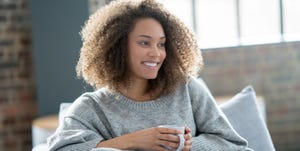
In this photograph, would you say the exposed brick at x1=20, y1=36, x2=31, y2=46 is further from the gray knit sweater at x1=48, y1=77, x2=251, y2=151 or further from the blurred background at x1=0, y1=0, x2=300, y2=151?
the gray knit sweater at x1=48, y1=77, x2=251, y2=151

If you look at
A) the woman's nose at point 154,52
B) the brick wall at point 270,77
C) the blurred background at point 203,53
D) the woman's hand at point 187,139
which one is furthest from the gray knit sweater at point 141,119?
the brick wall at point 270,77

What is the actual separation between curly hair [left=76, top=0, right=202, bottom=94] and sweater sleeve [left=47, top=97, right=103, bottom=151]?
0.18m

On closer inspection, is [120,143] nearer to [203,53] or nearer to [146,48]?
[146,48]

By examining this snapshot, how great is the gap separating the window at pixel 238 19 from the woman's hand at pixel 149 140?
100 inches

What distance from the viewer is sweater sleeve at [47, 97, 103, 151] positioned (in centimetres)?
254

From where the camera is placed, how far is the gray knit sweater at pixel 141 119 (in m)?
2.58

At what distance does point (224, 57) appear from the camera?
15.9 ft

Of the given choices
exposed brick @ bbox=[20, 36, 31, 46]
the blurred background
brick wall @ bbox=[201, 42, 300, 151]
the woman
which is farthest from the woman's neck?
brick wall @ bbox=[201, 42, 300, 151]

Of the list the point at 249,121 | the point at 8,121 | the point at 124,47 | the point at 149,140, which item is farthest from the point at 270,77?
the point at 149,140

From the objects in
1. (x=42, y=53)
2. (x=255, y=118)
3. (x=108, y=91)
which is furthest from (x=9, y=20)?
(x=255, y=118)

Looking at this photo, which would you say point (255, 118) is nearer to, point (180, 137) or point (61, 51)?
point (180, 137)

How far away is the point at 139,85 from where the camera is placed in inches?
109

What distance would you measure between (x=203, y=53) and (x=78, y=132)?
2360mm

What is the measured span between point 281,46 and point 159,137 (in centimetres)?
265
